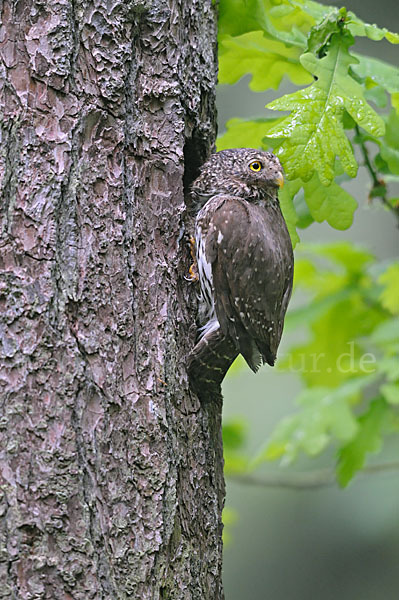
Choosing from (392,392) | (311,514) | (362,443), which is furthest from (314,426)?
(311,514)

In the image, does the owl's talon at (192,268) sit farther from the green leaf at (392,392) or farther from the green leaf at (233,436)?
the green leaf at (233,436)

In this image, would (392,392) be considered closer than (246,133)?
No

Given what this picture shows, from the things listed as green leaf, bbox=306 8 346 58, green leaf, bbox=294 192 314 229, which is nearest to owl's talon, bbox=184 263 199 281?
A: green leaf, bbox=294 192 314 229

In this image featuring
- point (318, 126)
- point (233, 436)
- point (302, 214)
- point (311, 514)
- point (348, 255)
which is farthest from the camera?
point (311, 514)

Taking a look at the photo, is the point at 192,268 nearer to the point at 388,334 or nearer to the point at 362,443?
the point at 388,334

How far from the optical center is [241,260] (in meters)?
2.30

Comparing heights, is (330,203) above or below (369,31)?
below

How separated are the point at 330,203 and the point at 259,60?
2.43ft

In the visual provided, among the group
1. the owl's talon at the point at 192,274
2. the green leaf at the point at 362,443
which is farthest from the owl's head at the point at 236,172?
the green leaf at the point at 362,443

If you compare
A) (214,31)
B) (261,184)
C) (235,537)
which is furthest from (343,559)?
(214,31)

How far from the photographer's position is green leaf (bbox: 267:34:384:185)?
81.7 inches

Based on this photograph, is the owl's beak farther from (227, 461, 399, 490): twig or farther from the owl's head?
(227, 461, 399, 490): twig

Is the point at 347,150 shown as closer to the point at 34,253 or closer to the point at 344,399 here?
the point at 34,253

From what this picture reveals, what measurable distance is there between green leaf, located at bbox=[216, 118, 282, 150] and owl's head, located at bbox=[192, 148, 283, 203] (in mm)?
132
